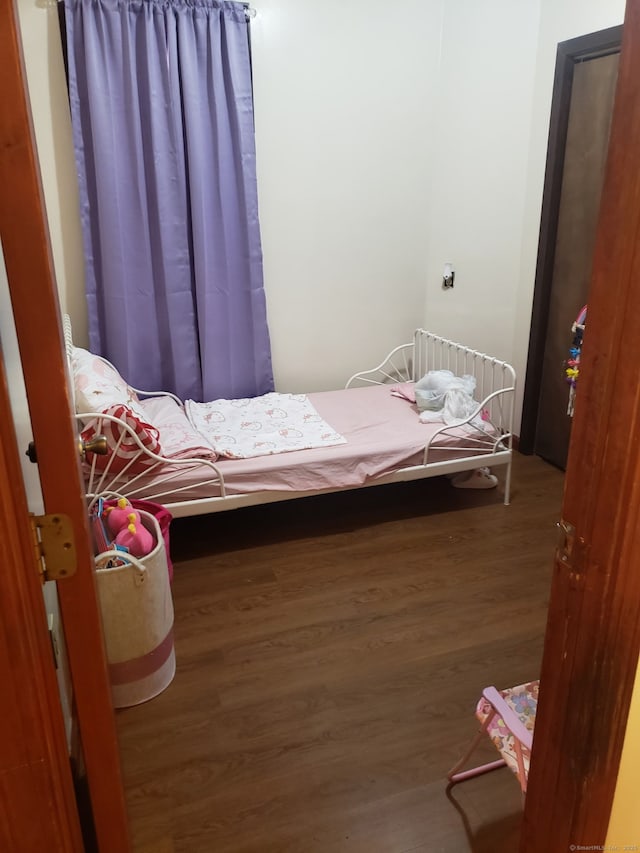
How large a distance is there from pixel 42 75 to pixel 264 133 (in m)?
1.10

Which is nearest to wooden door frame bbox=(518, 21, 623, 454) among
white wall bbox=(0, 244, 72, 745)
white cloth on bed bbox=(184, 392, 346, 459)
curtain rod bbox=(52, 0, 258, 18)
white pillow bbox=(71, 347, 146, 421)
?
white cloth on bed bbox=(184, 392, 346, 459)

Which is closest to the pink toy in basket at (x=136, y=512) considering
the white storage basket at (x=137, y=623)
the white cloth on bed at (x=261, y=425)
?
the white storage basket at (x=137, y=623)

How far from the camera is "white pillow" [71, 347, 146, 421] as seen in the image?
253 centimetres

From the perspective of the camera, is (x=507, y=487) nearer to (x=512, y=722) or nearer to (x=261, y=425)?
(x=261, y=425)

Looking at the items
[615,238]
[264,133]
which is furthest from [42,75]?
[615,238]

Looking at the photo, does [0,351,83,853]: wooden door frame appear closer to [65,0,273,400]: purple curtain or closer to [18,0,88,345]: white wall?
[18,0,88,345]: white wall

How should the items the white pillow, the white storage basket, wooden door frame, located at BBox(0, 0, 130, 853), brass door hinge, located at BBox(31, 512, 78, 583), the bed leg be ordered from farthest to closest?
1. the bed leg
2. the white pillow
3. the white storage basket
4. brass door hinge, located at BBox(31, 512, 78, 583)
5. wooden door frame, located at BBox(0, 0, 130, 853)

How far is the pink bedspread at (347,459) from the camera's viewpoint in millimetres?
2795

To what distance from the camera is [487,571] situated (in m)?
2.75

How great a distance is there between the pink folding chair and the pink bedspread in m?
1.40

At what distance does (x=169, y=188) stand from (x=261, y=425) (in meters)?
1.28

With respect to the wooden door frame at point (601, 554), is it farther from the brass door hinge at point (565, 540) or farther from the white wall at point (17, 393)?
the white wall at point (17, 393)

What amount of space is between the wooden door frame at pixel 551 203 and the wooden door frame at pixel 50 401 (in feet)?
10.1

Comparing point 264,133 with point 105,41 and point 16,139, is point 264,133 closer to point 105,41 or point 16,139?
point 105,41
